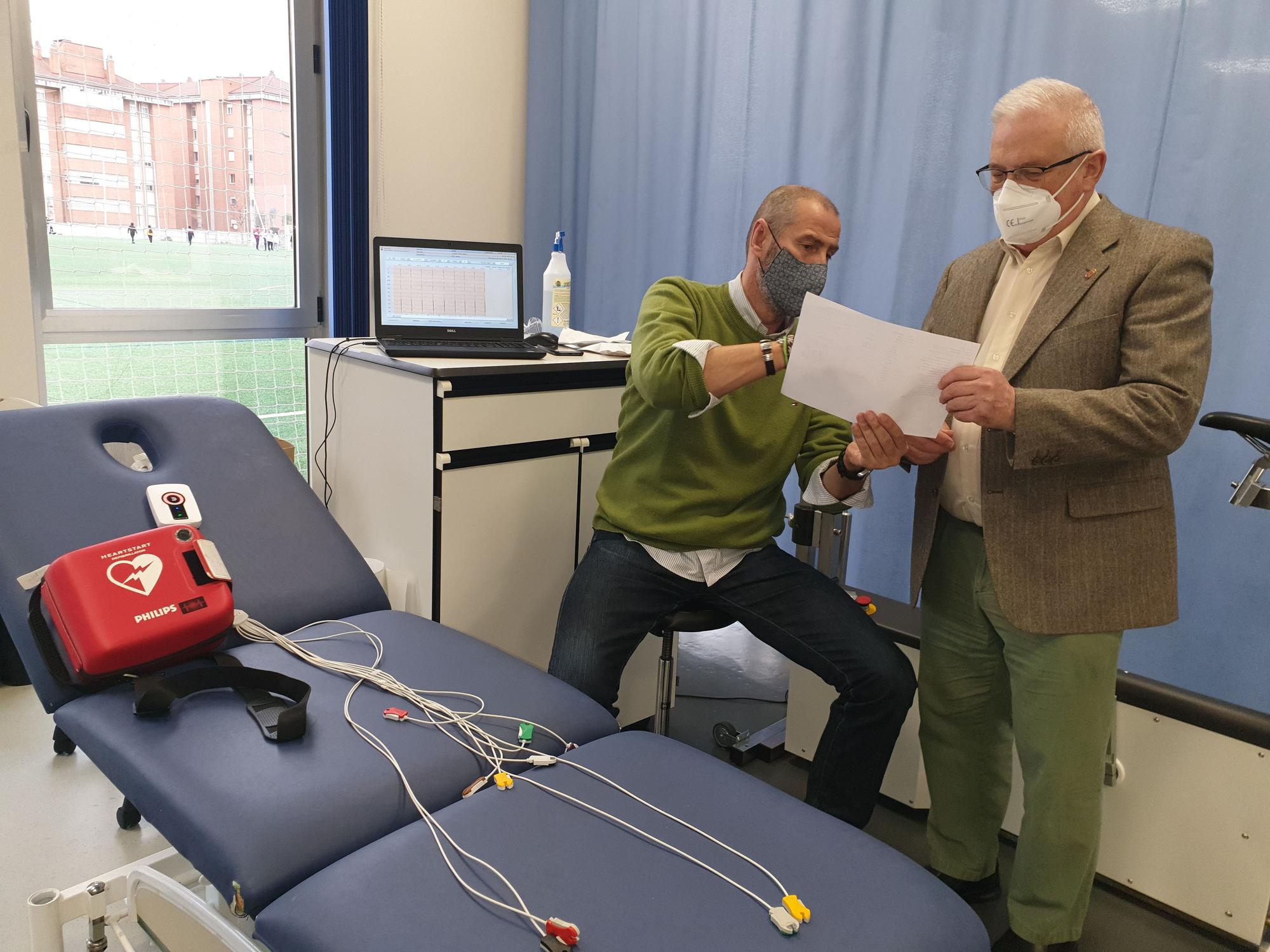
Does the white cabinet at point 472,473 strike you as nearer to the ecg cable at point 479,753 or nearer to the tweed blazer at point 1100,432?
the ecg cable at point 479,753

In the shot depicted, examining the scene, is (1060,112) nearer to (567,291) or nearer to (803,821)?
(803,821)

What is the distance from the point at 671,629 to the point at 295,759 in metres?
0.72

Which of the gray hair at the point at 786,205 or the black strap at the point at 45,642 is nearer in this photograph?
the black strap at the point at 45,642

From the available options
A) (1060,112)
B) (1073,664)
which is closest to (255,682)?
(1073,664)

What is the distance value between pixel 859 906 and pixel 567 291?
5.68 feet

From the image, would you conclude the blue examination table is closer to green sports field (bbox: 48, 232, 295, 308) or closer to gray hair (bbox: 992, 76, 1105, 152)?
gray hair (bbox: 992, 76, 1105, 152)

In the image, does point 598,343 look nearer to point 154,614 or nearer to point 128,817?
point 154,614

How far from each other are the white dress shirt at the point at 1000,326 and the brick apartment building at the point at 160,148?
2557mm

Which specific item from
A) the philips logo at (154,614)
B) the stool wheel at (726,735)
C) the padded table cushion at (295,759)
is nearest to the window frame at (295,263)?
the philips logo at (154,614)

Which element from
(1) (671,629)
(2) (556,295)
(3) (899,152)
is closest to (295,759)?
(1) (671,629)

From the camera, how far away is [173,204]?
2939 mm

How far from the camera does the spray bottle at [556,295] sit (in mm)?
2340

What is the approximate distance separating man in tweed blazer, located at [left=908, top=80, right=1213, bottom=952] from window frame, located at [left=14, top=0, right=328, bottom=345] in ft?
8.03

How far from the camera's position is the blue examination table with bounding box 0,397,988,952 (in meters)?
0.92
